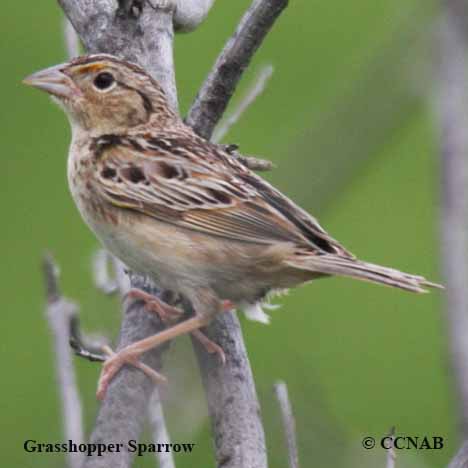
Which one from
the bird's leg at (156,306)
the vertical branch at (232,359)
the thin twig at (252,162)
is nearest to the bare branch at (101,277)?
the bird's leg at (156,306)

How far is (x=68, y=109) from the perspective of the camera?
177 inches

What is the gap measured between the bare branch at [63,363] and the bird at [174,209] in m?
0.62

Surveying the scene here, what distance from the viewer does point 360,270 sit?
3.62 metres

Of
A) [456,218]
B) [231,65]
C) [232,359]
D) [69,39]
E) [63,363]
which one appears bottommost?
[456,218]

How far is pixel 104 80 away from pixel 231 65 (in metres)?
0.62

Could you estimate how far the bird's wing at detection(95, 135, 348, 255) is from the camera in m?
3.96

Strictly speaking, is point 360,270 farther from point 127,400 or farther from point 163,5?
point 163,5

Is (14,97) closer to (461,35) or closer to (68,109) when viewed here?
(68,109)

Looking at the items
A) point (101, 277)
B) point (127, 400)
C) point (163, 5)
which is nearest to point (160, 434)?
point (127, 400)

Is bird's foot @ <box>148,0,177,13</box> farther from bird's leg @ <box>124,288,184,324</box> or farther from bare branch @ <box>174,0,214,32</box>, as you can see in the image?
bird's leg @ <box>124,288,184,324</box>

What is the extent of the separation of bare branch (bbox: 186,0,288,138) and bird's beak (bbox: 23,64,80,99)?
0.46 meters

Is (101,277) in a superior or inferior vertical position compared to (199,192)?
inferior

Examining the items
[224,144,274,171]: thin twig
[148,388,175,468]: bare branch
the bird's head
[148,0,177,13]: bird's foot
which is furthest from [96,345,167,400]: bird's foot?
[148,0,177,13]: bird's foot

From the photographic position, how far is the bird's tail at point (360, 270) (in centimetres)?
348
